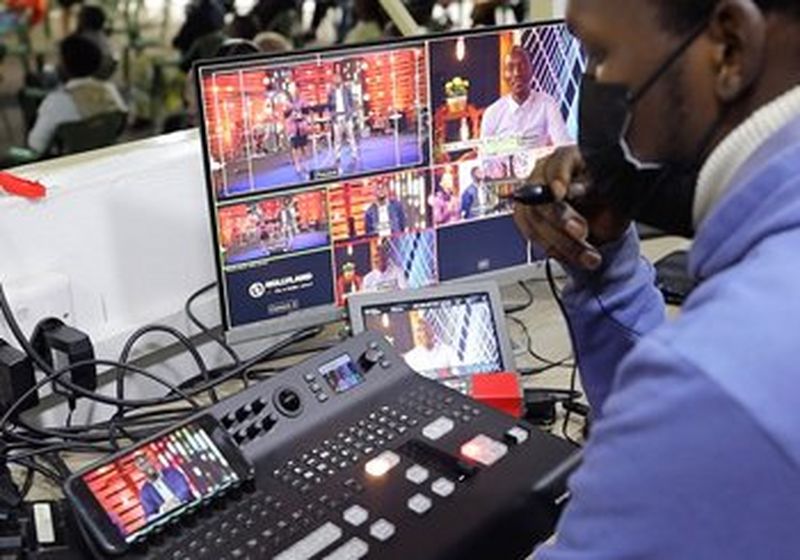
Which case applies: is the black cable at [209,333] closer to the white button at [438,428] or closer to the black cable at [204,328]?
the black cable at [204,328]

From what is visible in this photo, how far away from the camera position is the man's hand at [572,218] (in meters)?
1.07

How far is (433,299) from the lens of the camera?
1.31m

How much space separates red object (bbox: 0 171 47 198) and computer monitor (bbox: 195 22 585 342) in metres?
0.21

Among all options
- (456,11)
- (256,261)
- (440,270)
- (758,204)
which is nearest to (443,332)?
(440,270)

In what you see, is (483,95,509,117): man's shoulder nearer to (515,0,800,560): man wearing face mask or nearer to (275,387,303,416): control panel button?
(275,387,303,416): control panel button

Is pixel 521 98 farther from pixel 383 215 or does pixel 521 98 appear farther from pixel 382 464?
pixel 382 464

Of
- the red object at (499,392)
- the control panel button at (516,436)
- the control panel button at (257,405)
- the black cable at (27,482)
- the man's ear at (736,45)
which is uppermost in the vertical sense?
the man's ear at (736,45)

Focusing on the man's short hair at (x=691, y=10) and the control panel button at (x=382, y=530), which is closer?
the man's short hair at (x=691, y=10)

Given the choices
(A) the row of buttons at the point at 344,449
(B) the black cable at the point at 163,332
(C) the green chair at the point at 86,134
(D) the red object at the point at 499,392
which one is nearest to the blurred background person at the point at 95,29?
(C) the green chair at the point at 86,134

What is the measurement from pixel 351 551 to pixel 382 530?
40 mm

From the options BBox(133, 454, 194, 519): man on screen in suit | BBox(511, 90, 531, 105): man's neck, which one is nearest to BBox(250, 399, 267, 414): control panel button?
BBox(133, 454, 194, 519): man on screen in suit

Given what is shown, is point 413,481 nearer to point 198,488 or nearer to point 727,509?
point 198,488

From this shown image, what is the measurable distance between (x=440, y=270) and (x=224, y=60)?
41 cm

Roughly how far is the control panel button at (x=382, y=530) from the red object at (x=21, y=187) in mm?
608
